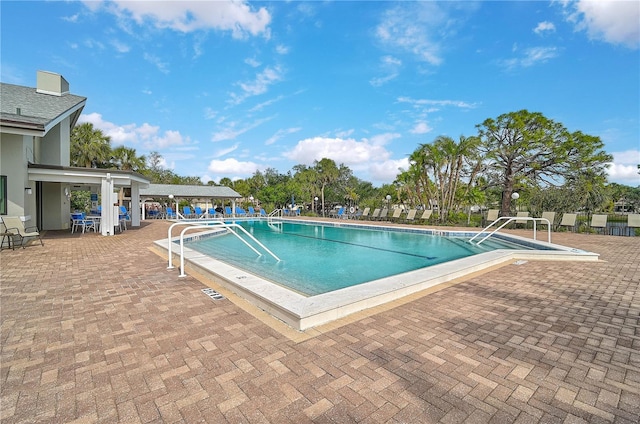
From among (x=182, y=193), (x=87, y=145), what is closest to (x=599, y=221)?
(x=182, y=193)

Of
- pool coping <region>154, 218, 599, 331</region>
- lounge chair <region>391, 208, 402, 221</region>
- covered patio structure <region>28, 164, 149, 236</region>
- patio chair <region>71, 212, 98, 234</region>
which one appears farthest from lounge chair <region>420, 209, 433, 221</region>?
patio chair <region>71, 212, 98, 234</region>

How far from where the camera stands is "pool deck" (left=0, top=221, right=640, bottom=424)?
1.86 m

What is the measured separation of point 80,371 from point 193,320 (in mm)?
1090

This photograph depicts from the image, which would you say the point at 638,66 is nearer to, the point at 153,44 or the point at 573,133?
the point at 573,133

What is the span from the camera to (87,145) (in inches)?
883

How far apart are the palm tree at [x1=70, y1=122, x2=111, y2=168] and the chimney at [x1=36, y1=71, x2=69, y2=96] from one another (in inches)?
359

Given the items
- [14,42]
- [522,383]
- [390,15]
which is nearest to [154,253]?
[522,383]

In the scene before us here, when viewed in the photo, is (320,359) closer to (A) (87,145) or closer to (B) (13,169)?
(B) (13,169)

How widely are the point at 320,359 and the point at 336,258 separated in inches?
251

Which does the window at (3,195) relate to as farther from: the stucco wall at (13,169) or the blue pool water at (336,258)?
the blue pool water at (336,258)

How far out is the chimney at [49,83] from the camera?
14.1 metres

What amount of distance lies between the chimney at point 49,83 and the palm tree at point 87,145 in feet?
29.9

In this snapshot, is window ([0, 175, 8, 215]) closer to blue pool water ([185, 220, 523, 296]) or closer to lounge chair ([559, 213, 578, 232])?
blue pool water ([185, 220, 523, 296])

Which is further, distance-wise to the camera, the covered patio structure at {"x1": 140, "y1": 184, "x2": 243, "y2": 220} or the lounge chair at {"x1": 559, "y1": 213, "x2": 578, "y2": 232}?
the covered patio structure at {"x1": 140, "y1": 184, "x2": 243, "y2": 220}
